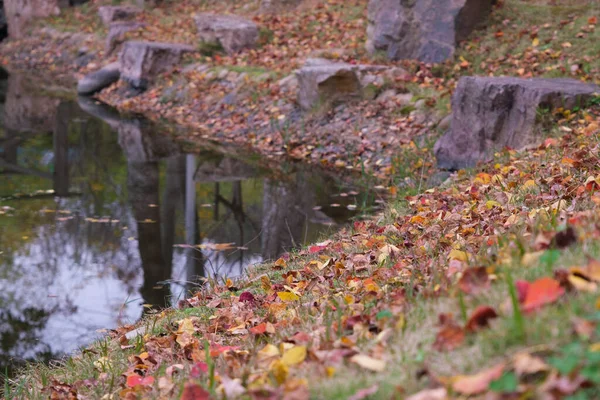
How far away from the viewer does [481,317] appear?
7.07 feet

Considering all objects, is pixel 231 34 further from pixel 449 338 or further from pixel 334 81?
pixel 449 338

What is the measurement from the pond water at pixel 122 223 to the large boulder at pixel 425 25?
3.46m

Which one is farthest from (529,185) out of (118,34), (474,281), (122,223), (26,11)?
(26,11)

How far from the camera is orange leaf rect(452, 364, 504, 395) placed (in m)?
1.80

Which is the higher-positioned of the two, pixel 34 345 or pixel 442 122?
pixel 442 122

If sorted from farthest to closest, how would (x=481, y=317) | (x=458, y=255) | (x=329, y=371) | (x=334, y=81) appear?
(x=334, y=81) → (x=458, y=255) → (x=329, y=371) → (x=481, y=317)

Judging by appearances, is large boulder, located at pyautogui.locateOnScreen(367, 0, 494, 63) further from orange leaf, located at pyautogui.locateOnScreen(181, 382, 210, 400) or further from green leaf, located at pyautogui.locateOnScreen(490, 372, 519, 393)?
green leaf, located at pyautogui.locateOnScreen(490, 372, 519, 393)

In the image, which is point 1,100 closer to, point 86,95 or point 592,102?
point 86,95

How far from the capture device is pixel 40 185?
9039 millimetres

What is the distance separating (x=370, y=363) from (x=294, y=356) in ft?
→ 1.09

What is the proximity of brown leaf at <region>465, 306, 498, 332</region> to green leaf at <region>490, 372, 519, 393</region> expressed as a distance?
1.08 feet

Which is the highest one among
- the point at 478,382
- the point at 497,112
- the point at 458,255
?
the point at 497,112

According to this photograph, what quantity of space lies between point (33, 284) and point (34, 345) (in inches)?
45.4

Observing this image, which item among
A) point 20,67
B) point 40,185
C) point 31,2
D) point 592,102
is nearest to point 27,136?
point 40,185
